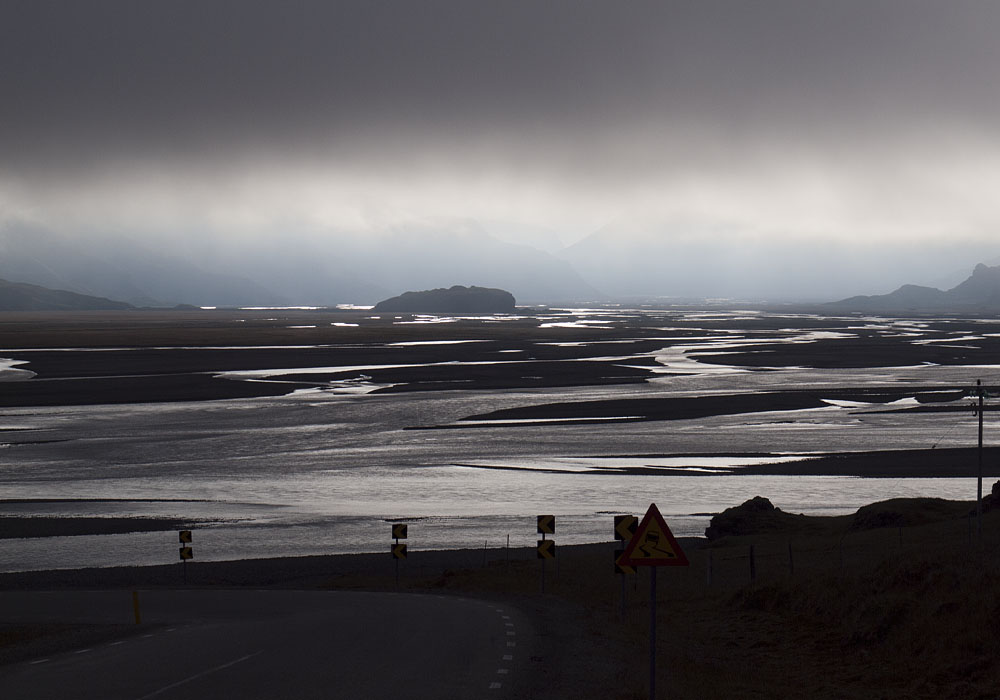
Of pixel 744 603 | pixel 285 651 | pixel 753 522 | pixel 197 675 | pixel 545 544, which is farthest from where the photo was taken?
pixel 753 522

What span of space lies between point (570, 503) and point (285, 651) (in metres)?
24.1

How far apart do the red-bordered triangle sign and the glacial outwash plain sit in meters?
2.41

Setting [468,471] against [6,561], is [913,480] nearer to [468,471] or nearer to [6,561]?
[468,471]

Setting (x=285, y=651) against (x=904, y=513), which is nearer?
(x=285, y=651)

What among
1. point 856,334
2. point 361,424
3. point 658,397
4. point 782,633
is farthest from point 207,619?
point 856,334

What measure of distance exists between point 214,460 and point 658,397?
121 feet

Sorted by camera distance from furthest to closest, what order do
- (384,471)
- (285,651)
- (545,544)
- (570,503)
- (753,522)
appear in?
(384,471)
(570,503)
(753,522)
(545,544)
(285,651)

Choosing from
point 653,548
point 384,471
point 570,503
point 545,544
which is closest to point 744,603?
point 545,544

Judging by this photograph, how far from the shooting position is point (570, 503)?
39750 mm

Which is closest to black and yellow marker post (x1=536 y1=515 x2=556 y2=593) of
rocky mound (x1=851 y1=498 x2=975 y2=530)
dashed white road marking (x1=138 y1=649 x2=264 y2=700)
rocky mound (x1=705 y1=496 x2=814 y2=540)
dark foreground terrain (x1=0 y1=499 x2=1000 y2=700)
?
dark foreground terrain (x1=0 y1=499 x2=1000 y2=700)

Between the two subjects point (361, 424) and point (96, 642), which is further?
point (361, 424)

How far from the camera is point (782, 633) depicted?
766 inches

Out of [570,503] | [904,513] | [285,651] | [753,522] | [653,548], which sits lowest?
[570,503]

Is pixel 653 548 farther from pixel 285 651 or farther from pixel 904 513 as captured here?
pixel 904 513
